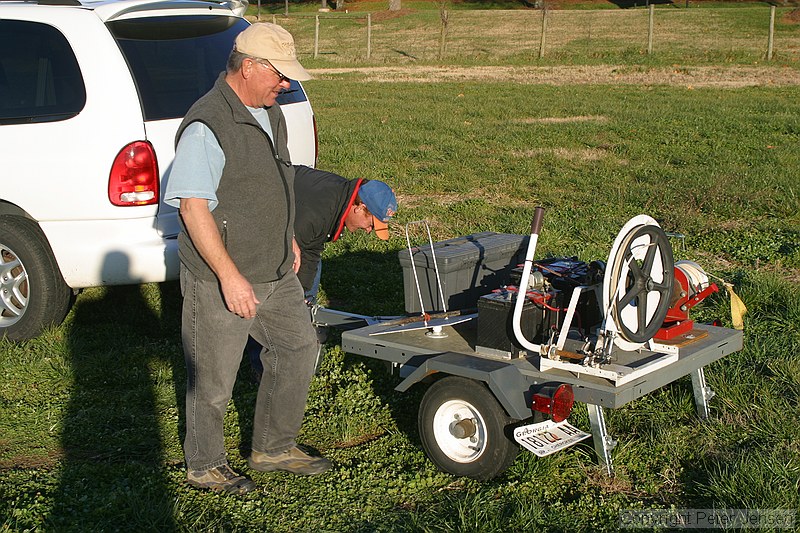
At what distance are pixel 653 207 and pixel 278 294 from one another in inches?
232

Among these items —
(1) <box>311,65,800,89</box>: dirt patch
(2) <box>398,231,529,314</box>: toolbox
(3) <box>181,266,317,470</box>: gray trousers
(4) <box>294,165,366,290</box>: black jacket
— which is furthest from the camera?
(1) <box>311,65,800,89</box>: dirt patch

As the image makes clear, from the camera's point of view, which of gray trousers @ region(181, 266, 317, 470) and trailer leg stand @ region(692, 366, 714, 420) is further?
trailer leg stand @ region(692, 366, 714, 420)

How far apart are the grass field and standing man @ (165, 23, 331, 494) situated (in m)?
0.30

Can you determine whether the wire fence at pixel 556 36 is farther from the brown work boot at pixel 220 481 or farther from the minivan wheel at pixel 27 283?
the brown work boot at pixel 220 481

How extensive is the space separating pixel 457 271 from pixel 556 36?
39.4 metres

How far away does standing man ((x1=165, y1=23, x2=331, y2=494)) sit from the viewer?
3.69 metres

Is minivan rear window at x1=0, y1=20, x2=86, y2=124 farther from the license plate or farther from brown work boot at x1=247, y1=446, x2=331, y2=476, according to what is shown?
the license plate

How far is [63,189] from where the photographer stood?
5.63 m

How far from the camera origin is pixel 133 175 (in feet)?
18.1

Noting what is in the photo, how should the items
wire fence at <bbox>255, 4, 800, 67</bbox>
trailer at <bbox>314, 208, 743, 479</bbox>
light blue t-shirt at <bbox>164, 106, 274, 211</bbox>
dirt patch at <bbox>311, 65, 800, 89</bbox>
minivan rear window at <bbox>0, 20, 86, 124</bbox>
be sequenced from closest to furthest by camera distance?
light blue t-shirt at <bbox>164, 106, 274, 211</bbox> < trailer at <bbox>314, 208, 743, 479</bbox> < minivan rear window at <bbox>0, 20, 86, 124</bbox> < dirt patch at <bbox>311, 65, 800, 89</bbox> < wire fence at <bbox>255, 4, 800, 67</bbox>

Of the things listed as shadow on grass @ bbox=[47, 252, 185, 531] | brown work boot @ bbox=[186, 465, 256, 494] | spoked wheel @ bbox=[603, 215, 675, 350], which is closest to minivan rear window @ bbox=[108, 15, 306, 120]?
shadow on grass @ bbox=[47, 252, 185, 531]

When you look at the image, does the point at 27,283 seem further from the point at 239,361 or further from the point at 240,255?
the point at 240,255

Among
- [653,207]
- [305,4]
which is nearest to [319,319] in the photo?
[653,207]

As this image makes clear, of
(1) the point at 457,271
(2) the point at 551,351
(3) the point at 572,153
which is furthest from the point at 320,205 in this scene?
(3) the point at 572,153
